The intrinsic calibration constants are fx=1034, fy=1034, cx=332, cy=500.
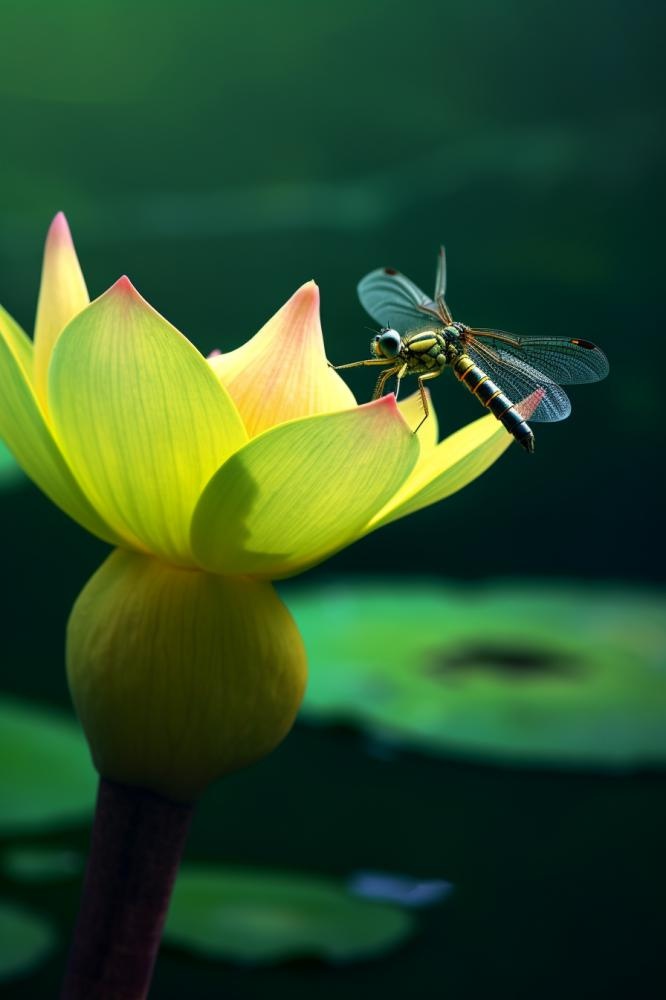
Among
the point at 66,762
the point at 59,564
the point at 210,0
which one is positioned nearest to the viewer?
the point at 66,762

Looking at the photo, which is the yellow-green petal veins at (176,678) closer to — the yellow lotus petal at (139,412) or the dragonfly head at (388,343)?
the yellow lotus petal at (139,412)

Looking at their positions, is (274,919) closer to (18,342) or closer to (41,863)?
(41,863)

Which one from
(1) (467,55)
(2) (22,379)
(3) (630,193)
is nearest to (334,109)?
(1) (467,55)

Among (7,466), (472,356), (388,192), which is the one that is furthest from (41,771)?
(388,192)

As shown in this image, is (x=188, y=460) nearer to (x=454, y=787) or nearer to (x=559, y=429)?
(x=454, y=787)

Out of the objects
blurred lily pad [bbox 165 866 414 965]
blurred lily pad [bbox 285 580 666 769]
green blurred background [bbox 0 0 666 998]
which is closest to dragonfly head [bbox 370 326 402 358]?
blurred lily pad [bbox 165 866 414 965]

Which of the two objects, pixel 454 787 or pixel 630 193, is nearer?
pixel 454 787
